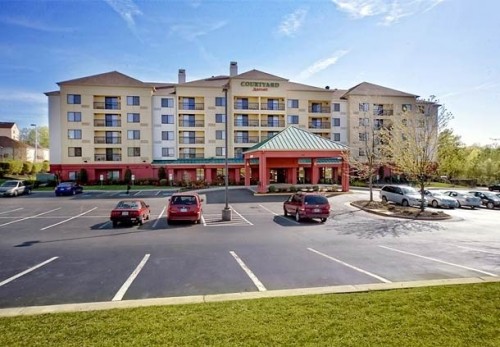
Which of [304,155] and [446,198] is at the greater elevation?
[304,155]

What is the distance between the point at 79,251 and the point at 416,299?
10.4m

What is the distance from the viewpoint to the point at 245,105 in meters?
53.6

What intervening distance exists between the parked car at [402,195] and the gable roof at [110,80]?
3927 centimetres

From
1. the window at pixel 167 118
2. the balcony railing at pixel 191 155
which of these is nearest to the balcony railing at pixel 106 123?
the window at pixel 167 118

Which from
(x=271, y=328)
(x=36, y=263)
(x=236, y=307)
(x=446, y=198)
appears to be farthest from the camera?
(x=446, y=198)

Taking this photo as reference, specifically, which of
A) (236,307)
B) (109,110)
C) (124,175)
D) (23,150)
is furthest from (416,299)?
(23,150)

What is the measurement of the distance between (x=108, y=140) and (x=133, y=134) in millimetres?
3895

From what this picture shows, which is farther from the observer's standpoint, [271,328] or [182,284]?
[182,284]

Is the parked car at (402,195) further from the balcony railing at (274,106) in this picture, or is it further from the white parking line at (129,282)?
the balcony railing at (274,106)

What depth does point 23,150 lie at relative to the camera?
3071 inches

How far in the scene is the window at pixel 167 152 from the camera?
52125mm

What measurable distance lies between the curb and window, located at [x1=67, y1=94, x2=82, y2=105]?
50460 millimetres

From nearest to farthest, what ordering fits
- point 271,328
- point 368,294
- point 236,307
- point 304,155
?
point 271,328, point 236,307, point 368,294, point 304,155

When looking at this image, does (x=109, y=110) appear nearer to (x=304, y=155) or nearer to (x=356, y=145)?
(x=304, y=155)
